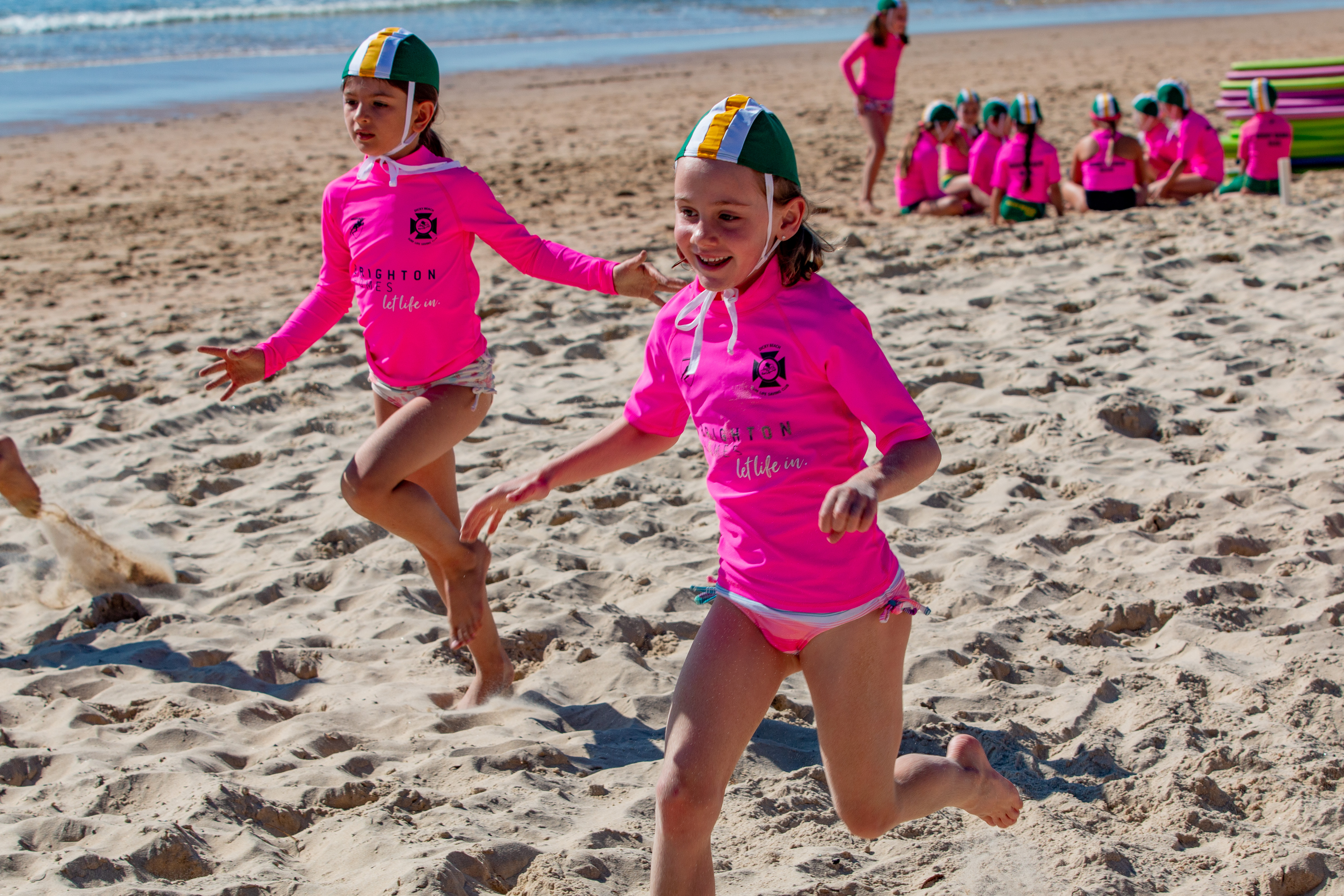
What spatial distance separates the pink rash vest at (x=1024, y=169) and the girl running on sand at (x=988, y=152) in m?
0.32

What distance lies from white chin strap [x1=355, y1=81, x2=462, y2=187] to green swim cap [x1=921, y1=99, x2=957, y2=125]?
7101 millimetres

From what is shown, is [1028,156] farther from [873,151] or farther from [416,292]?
[416,292]

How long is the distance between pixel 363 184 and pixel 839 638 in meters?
2.14

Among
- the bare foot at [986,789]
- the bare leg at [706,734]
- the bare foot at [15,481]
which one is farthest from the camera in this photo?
the bare foot at [15,481]

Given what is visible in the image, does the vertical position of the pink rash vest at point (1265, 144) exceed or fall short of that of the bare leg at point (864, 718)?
it exceeds it

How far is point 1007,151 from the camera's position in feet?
29.2

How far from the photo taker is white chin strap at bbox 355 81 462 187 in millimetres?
3535

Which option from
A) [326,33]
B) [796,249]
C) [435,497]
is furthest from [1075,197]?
[326,33]

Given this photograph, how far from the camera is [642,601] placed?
13.8ft

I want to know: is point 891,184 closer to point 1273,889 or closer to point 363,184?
point 363,184

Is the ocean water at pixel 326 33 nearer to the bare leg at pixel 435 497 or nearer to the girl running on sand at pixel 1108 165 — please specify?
the girl running on sand at pixel 1108 165

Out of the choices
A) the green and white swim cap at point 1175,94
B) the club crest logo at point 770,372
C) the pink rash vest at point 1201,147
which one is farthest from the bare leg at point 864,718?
the green and white swim cap at point 1175,94

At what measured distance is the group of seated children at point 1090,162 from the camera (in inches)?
364

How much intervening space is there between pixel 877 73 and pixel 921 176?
121 cm
